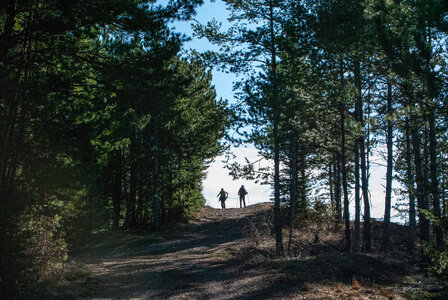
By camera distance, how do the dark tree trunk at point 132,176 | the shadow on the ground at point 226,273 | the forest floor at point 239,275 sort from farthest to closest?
the dark tree trunk at point 132,176, the shadow on the ground at point 226,273, the forest floor at point 239,275

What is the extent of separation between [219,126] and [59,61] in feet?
24.5

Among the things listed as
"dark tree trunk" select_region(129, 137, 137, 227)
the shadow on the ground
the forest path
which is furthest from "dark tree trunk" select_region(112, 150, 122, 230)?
the shadow on the ground

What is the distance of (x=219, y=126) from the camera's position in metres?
14.8

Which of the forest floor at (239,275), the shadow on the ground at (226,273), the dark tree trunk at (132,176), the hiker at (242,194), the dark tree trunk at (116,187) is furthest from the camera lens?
the hiker at (242,194)

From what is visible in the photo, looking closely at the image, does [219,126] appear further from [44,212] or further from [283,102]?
[44,212]

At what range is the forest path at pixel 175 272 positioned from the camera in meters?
8.64

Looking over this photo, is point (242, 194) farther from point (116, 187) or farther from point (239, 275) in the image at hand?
point (239, 275)

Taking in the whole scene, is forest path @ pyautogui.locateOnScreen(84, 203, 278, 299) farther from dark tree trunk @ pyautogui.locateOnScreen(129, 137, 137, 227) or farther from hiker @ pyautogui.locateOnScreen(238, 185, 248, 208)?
hiker @ pyautogui.locateOnScreen(238, 185, 248, 208)

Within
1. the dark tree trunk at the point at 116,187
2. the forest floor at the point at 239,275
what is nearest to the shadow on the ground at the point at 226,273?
the forest floor at the point at 239,275

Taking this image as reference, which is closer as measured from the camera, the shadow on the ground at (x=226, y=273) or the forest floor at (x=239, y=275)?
the forest floor at (x=239, y=275)

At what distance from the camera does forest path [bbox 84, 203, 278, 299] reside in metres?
8.64

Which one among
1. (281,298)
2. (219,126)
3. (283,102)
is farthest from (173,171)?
(281,298)

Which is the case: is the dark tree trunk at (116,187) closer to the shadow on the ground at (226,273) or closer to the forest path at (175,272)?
the forest path at (175,272)

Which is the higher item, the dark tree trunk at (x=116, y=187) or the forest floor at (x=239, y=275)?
the dark tree trunk at (x=116, y=187)
